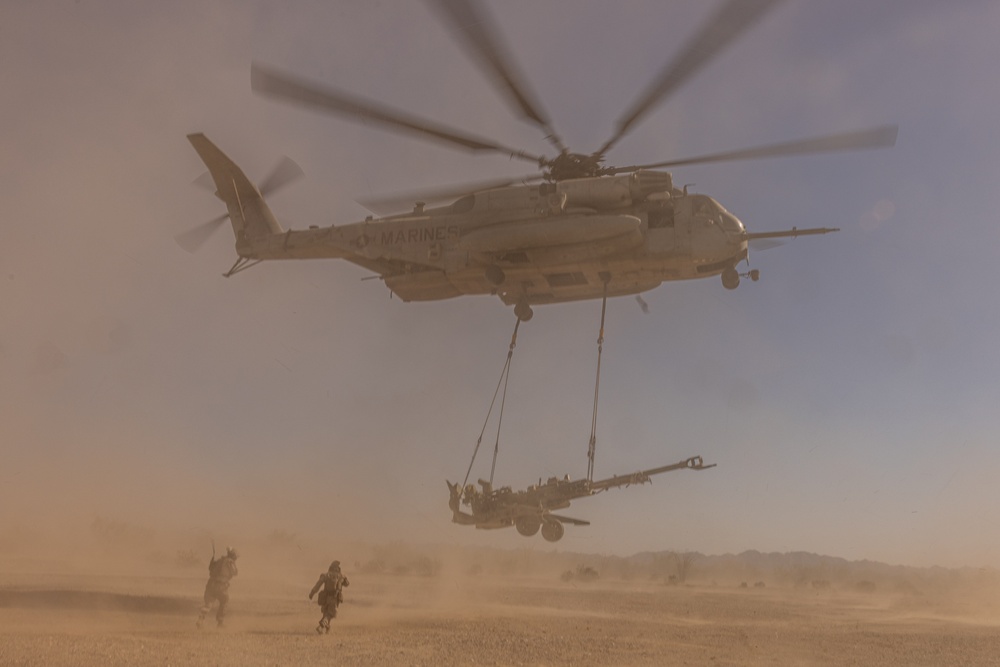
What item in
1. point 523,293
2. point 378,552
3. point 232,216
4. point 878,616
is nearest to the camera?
point 523,293

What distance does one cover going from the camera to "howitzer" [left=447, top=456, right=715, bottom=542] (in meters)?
13.6

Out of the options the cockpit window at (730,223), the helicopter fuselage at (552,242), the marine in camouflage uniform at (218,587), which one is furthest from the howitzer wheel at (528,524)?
the cockpit window at (730,223)

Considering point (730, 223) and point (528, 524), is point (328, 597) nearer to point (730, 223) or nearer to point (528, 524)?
point (528, 524)

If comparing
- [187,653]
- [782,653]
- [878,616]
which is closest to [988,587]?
[878,616]

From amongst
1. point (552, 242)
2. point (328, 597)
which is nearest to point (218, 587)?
point (328, 597)

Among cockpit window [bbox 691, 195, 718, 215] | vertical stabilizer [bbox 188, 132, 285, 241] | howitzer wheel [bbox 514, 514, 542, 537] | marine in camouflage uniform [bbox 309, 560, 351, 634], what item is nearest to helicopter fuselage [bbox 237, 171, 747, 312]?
cockpit window [bbox 691, 195, 718, 215]

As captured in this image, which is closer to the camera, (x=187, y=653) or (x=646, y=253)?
(x=187, y=653)

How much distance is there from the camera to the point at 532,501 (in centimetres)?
1388

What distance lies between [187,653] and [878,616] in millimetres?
19467

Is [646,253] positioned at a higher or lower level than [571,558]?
higher

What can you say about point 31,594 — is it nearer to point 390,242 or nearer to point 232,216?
point 232,216

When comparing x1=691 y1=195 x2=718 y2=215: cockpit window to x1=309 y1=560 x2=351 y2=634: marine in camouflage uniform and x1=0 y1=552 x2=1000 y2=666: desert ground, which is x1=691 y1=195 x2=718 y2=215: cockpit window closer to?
x1=0 y1=552 x2=1000 y2=666: desert ground

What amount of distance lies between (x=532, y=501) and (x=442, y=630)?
293 cm

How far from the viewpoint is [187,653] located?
9.30 meters
